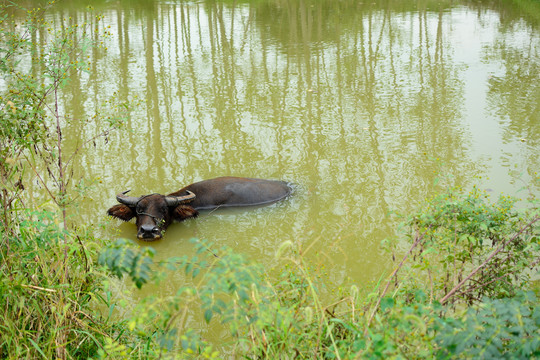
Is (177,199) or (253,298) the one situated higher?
(253,298)

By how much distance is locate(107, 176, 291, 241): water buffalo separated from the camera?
234 inches

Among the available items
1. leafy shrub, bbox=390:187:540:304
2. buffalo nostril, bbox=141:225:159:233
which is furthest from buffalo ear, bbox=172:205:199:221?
leafy shrub, bbox=390:187:540:304

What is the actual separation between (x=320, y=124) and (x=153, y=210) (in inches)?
152

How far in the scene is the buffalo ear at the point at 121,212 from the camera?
20.1 feet

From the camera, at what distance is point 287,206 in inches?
250

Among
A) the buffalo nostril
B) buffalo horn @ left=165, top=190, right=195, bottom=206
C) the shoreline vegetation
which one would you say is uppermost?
the shoreline vegetation

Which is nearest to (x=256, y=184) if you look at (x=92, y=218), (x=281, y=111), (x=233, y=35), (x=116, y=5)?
(x=92, y=218)

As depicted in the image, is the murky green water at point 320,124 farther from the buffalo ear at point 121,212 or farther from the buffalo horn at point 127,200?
the buffalo horn at point 127,200

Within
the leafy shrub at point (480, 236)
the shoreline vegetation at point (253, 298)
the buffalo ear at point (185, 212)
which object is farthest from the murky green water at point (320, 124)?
the leafy shrub at point (480, 236)

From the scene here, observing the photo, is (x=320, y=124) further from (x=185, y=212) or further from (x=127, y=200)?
(x=127, y=200)

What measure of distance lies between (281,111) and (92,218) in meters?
4.48

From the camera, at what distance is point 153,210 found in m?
6.00

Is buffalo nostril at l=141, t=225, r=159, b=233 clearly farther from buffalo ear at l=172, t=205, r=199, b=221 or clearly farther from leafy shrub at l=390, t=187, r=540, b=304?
leafy shrub at l=390, t=187, r=540, b=304

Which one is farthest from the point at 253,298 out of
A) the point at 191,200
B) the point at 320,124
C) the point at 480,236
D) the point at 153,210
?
the point at 320,124
